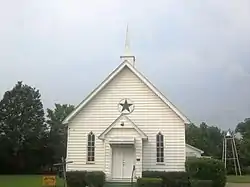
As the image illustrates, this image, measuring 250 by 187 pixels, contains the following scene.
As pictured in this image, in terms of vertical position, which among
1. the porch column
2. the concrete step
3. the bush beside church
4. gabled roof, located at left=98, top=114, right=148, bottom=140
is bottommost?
the concrete step

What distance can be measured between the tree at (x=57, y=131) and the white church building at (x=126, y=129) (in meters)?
33.4

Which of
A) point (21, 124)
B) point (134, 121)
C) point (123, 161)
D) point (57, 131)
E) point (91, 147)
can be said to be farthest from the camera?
point (57, 131)

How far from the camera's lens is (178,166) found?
3195 centimetres

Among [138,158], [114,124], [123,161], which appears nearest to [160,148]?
[138,158]

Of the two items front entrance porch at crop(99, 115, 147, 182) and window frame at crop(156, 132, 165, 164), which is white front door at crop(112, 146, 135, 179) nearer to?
front entrance porch at crop(99, 115, 147, 182)

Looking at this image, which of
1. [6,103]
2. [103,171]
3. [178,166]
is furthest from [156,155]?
[6,103]

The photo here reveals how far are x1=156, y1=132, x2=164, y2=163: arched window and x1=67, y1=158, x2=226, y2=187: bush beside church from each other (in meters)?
1.42

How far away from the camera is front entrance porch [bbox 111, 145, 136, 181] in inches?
1262

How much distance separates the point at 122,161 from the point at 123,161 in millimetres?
75

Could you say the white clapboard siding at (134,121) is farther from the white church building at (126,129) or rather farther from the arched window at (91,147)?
the arched window at (91,147)

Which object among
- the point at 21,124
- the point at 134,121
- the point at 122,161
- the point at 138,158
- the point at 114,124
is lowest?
the point at 122,161

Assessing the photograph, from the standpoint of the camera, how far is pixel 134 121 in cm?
3259

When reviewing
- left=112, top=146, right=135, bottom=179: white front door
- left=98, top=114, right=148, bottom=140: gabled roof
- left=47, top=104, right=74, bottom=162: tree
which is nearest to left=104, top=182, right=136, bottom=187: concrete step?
left=112, top=146, right=135, bottom=179: white front door

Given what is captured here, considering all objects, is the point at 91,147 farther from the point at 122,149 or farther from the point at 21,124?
the point at 21,124
